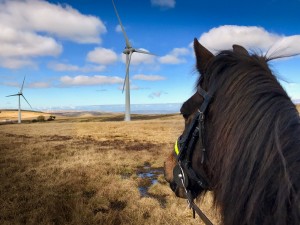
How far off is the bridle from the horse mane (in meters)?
0.05

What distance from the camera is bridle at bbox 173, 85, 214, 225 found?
2.12 meters

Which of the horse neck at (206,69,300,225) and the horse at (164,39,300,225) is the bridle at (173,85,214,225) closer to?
the horse at (164,39,300,225)

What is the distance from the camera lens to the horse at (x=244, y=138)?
1553mm

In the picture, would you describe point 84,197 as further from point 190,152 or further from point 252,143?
point 252,143

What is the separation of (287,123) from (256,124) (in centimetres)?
17

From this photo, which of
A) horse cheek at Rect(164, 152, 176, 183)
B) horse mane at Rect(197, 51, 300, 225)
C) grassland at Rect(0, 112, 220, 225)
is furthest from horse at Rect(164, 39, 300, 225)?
grassland at Rect(0, 112, 220, 225)

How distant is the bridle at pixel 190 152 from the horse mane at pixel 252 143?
5 cm

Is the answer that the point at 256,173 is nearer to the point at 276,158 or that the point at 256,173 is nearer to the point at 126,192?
the point at 276,158

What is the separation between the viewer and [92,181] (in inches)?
493

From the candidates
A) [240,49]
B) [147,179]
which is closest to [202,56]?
[240,49]

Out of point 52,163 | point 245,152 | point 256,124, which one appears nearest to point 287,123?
point 256,124

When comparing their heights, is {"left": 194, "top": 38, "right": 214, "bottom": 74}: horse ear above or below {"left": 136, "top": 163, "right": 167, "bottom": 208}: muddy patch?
above

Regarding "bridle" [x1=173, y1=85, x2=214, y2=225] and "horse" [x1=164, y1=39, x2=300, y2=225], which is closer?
"horse" [x1=164, y1=39, x2=300, y2=225]

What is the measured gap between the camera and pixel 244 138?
1754 mm
